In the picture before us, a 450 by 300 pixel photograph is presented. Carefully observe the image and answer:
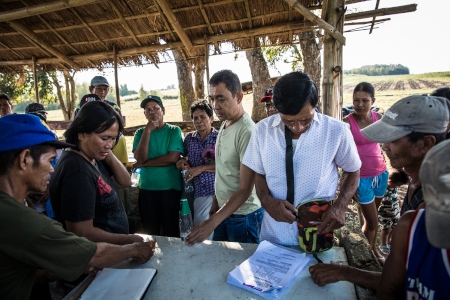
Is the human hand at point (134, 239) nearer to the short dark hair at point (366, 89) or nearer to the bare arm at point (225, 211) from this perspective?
the bare arm at point (225, 211)

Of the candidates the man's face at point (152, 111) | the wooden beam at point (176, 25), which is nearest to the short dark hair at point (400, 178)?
the man's face at point (152, 111)

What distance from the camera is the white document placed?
1299mm

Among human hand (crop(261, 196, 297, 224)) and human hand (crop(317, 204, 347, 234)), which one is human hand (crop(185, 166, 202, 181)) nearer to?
human hand (crop(261, 196, 297, 224))

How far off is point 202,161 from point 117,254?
1.68 metres

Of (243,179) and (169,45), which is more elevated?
(169,45)

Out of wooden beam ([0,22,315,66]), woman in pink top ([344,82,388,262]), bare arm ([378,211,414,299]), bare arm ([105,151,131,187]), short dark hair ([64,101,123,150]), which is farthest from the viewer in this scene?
wooden beam ([0,22,315,66])

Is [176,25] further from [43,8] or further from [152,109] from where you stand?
[152,109]

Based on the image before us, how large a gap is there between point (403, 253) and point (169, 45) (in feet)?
16.2

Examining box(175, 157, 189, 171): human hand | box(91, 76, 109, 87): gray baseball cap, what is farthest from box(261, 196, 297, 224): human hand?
box(91, 76, 109, 87): gray baseball cap

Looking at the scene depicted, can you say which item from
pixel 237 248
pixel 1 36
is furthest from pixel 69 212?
pixel 1 36

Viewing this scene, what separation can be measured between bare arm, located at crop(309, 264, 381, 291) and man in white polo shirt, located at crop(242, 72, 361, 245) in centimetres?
21

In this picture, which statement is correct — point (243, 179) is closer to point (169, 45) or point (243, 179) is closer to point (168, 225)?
point (168, 225)

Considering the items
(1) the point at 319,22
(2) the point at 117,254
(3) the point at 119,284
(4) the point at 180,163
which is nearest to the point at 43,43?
(4) the point at 180,163

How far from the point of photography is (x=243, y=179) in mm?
1906
